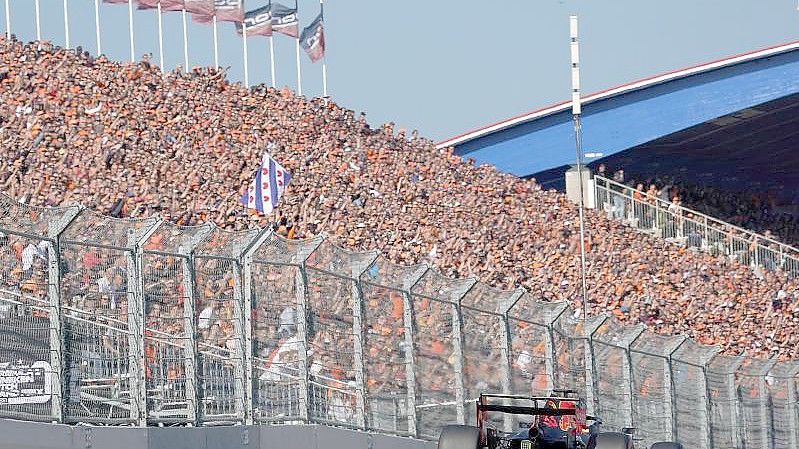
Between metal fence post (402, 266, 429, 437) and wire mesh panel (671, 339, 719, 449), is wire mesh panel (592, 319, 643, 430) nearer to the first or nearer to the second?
wire mesh panel (671, 339, 719, 449)

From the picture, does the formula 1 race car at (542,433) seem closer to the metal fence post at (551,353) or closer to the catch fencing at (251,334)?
the catch fencing at (251,334)

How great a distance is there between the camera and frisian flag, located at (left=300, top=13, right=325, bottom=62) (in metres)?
42.9

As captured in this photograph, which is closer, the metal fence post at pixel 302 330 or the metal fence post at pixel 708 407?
the metal fence post at pixel 302 330

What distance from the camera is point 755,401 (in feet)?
84.7

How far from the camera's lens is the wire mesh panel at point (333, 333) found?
44.1 feet

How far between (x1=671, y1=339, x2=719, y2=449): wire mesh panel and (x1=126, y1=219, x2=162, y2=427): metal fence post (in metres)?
12.5

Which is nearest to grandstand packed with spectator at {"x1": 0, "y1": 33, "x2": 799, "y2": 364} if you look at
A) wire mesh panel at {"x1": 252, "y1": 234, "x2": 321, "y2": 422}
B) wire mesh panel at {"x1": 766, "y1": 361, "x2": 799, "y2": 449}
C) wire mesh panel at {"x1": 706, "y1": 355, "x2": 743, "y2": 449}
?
wire mesh panel at {"x1": 766, "y1": 361, "x2": 799, "y2": 449}

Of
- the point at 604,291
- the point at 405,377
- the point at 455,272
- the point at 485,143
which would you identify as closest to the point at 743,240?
the point at 485,143

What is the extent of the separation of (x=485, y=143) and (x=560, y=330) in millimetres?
30090

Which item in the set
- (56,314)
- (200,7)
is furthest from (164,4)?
(56,314)

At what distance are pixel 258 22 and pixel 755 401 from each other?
69.5 feet

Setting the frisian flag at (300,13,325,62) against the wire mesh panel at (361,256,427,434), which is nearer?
the wire mesh panel at (361,256,427,434)

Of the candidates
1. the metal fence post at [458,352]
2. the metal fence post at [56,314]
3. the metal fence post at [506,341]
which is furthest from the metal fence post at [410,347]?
the metal fence post at [56,314]

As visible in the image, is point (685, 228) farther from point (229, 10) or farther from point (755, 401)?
point (755, 401)
